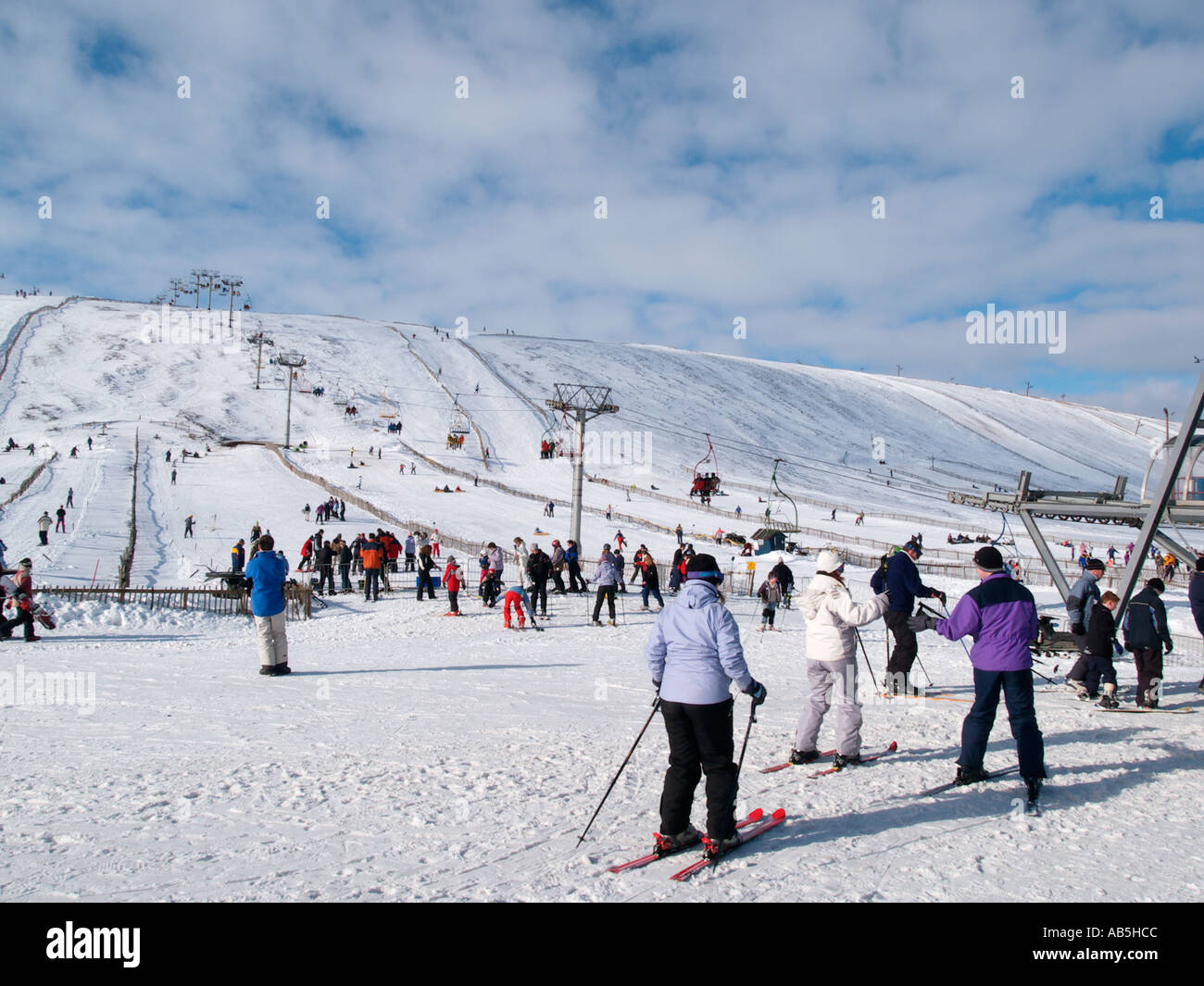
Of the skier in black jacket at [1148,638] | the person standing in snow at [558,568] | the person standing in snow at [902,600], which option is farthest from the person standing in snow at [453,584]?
the skier in black jacket at [1148,638]

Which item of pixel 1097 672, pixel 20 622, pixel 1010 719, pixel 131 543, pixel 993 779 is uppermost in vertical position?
pixel 131 543

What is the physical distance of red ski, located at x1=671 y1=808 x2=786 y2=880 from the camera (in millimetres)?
3814

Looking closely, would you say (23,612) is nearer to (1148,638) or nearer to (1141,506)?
(1148,638)

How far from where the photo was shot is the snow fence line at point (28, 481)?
3183 centimetres

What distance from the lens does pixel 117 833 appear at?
13.4 feet

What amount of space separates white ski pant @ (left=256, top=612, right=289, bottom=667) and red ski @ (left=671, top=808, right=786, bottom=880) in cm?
648

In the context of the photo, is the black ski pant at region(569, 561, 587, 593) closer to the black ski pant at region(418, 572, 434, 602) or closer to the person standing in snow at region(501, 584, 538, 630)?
the black ski pant at region(418, 572, 434, 602)

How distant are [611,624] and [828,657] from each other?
945cm

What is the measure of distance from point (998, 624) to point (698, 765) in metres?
2.47

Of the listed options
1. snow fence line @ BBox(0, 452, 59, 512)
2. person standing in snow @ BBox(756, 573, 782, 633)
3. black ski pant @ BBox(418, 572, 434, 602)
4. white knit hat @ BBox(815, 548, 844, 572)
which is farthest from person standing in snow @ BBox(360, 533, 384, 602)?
snow fence line @ BBox(0, 452, 59, 512)

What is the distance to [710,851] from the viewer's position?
394 cm

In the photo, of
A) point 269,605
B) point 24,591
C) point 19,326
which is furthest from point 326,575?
point 19,326

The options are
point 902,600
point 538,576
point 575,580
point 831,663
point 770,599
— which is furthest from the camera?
point 575,580
